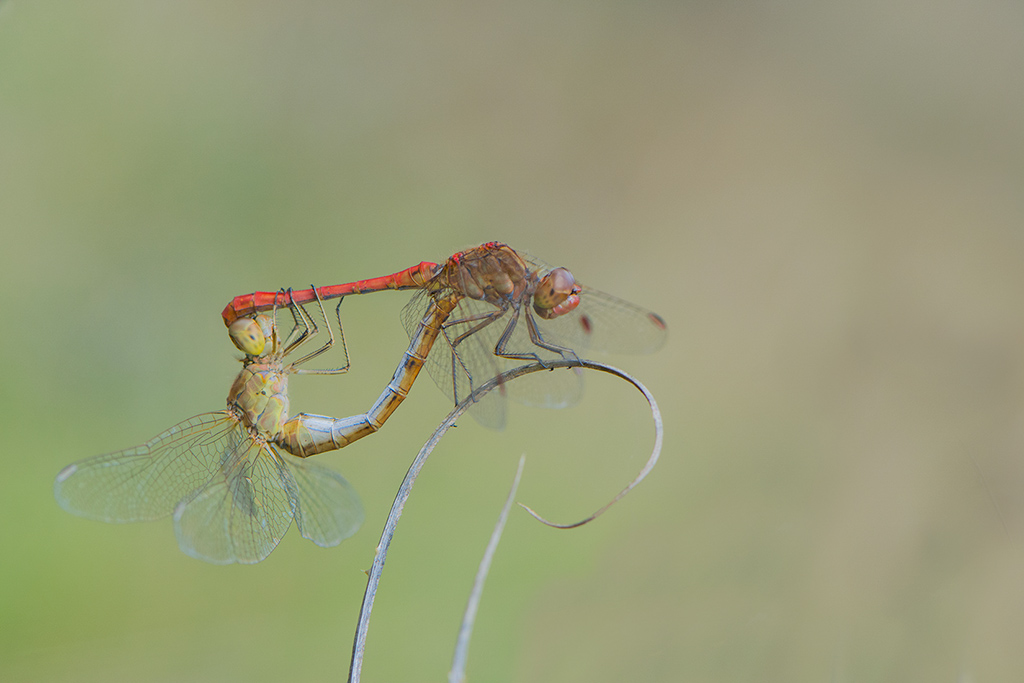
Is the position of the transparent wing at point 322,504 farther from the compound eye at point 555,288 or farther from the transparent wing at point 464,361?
the compound eye at point 555,288

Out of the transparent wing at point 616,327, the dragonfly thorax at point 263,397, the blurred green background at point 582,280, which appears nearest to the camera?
the dragonfly thorax at point 263,397

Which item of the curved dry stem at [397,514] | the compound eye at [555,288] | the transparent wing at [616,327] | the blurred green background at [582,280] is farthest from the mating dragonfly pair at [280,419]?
the blurred green background at [582,280]

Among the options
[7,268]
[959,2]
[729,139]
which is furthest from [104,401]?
[959,2]

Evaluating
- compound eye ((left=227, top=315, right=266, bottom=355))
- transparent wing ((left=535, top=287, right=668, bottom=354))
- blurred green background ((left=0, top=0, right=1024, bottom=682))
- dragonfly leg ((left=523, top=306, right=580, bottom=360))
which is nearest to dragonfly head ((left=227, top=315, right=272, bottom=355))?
compound eye ((left=227, top=315, right=266, bottom=355))

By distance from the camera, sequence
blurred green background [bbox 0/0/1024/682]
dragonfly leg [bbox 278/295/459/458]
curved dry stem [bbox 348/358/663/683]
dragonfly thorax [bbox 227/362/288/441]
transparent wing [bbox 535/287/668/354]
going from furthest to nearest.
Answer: blurred green background [bbox 0/0/1024/682] → transparent wing [bbox 535/287/668/354] → dragonfly thorax [bbox 227/362/288/441] → dragonfly leg [bbox 278/295/459/458] → curved dry stem [bbox 348/358/663/683]

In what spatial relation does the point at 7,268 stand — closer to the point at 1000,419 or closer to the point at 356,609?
the point at 356,609

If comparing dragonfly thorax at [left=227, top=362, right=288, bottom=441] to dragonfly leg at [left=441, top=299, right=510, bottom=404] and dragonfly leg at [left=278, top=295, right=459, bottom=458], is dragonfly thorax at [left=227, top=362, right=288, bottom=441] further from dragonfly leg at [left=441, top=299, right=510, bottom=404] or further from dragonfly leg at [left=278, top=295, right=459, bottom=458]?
dragonfly leg at [left=441, top=299, right=510, bottom=404]
